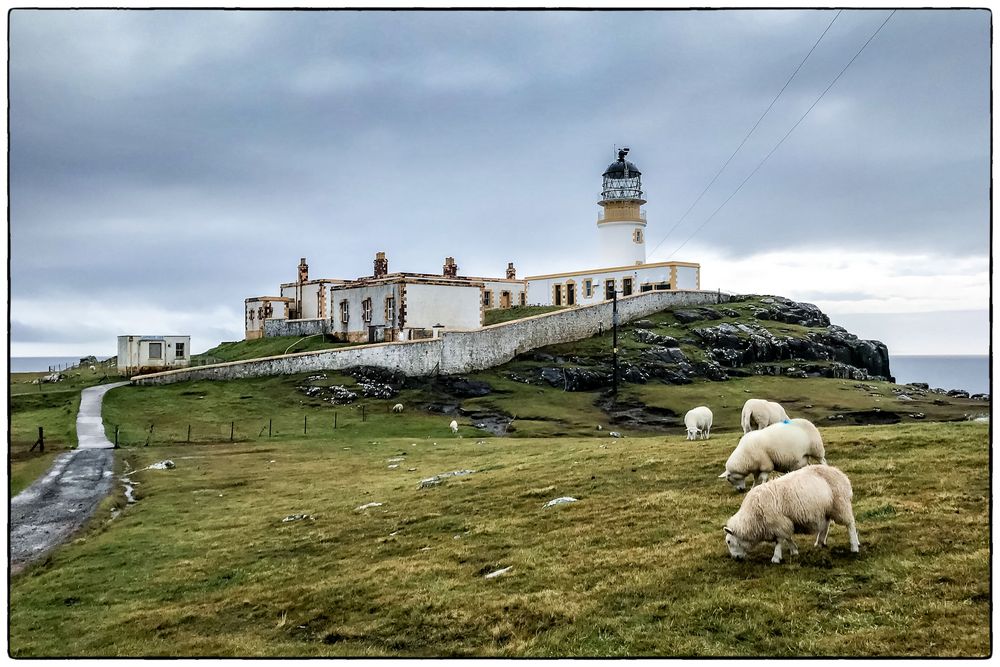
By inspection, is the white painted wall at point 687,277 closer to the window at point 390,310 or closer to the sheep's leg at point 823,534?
the window at point 390,310

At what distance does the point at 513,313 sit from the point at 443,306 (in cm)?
1433

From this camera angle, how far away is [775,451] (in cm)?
1605

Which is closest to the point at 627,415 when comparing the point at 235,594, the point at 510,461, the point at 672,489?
the point at 510,461

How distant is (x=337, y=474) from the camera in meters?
28.4

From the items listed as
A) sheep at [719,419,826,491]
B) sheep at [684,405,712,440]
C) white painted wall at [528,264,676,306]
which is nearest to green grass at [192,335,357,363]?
white painted wall at [528,264,676,306]

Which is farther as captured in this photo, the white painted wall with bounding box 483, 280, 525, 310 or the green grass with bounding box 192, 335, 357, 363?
the white painted wall with bounding box 483, 280, 525, 310

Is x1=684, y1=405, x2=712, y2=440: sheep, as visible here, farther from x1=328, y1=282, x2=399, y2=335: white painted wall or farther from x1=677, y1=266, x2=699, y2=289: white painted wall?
x1=677, y1=266, x2=699, y2=289: white painted wall

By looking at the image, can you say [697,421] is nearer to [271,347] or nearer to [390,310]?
[390,310]

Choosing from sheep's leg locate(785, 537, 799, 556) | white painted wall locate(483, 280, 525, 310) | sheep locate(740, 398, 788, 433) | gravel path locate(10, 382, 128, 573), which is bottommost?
gravel path locate(10, 382, 128, 573)

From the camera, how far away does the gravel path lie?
18500 millimetres

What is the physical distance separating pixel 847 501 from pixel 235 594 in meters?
10.8

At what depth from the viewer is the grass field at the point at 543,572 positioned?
10.5m

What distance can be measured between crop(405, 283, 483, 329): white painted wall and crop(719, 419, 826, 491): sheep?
1838 inches

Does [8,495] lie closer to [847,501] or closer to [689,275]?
[847,501]
